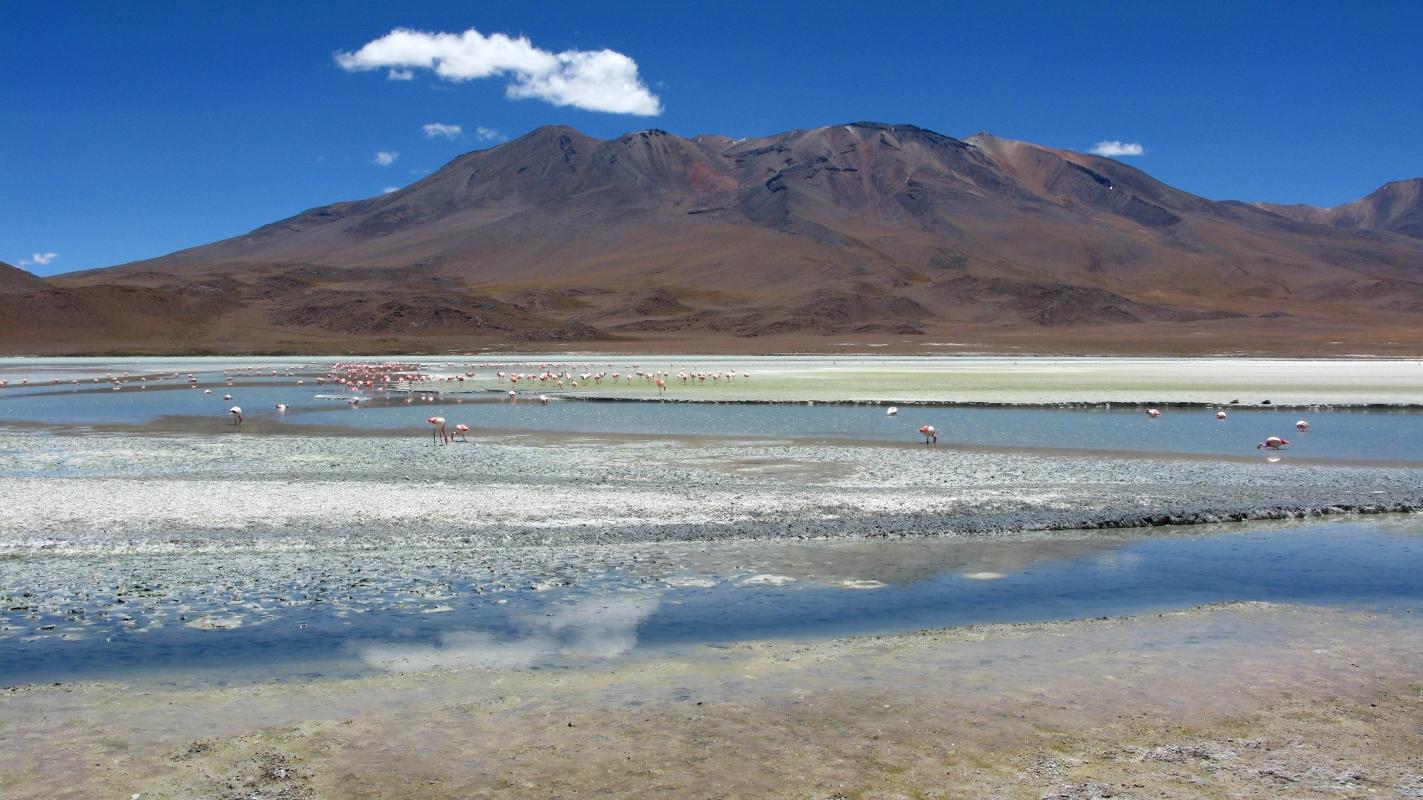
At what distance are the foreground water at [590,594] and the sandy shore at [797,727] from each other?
27.2 inches

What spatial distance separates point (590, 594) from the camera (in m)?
10.3

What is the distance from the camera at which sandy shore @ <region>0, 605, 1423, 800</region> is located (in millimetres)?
6082

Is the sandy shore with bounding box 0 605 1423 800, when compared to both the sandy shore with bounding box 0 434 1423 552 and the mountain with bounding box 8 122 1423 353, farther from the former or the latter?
the mountain with bounding box 8 122 1423 353

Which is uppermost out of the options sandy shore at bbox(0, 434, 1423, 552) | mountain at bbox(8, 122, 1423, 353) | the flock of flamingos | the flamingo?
mountain at bbox(8, 122, 1423, 353)

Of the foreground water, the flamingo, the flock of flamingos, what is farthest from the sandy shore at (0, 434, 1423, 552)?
the flock of flamingos

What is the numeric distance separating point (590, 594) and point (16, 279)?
14251 cm

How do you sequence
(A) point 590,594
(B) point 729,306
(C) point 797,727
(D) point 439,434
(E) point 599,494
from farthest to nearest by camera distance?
(B) point 729,306
(D) point 439,434
(E) point 599,494
(A) point 590,594
(C) point 797,727

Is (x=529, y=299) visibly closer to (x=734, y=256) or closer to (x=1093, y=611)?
(x=734, y=256)

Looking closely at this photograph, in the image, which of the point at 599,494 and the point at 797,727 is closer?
the point at 797,727

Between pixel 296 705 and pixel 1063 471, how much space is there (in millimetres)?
13191

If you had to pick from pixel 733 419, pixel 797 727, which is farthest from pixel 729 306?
pixel 797 727

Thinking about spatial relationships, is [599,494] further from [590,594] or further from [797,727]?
[797,727]

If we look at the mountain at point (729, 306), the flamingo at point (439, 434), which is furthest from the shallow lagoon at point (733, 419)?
the mountain at point (729, 306)

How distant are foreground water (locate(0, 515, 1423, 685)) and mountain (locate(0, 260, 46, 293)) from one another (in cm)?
12946
